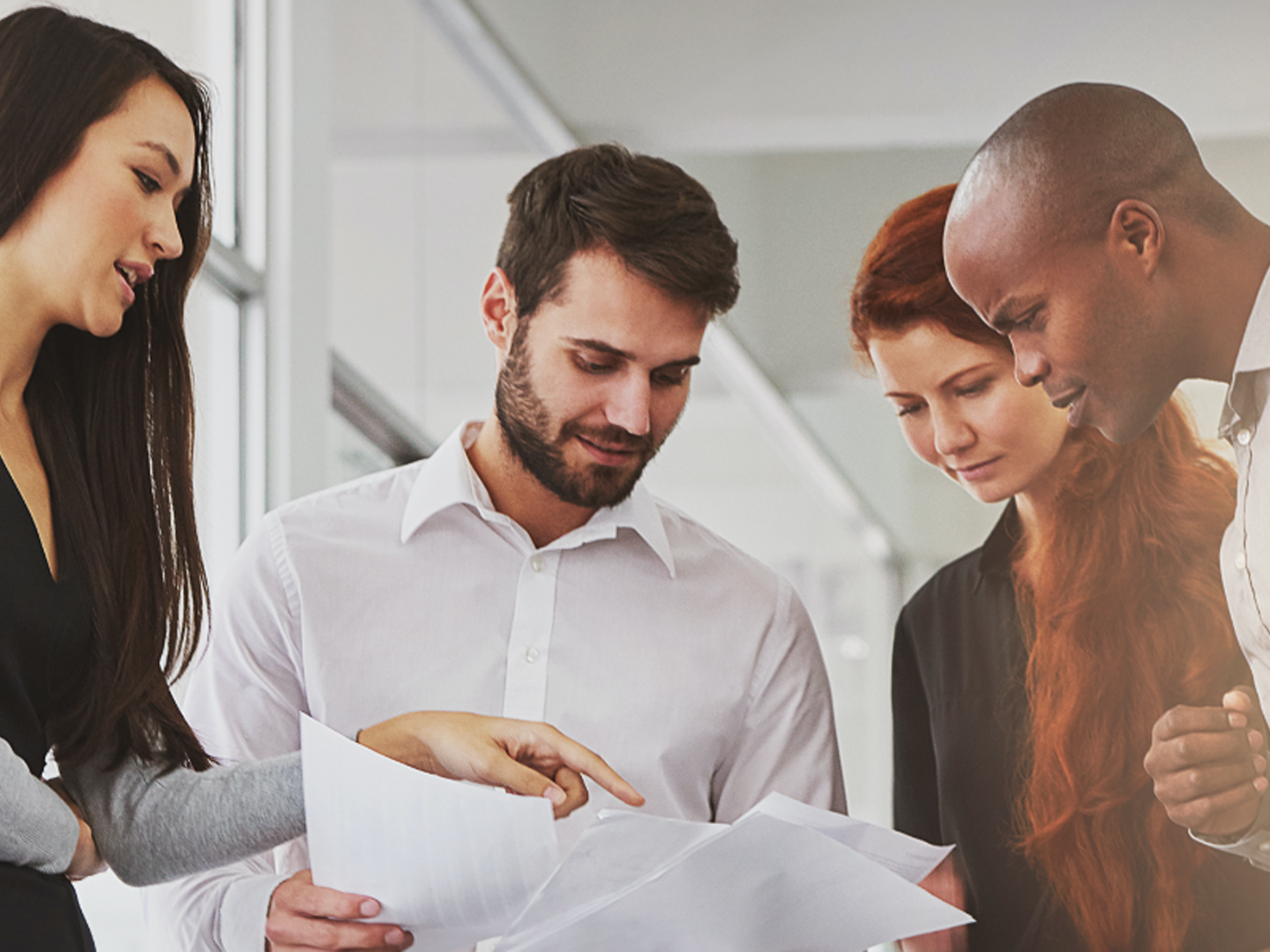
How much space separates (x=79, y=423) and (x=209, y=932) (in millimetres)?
618

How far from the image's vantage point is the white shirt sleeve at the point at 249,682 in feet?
5.00

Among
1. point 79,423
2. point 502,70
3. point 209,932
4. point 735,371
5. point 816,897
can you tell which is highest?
point 502,70

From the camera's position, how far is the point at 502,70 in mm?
2127

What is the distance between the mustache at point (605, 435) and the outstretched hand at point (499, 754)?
20.8 inches

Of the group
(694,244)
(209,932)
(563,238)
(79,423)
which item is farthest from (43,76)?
(209,932)

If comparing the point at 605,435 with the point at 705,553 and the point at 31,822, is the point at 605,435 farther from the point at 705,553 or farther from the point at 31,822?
the point at 31,822

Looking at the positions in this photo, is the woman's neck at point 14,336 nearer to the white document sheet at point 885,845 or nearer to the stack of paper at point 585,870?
the stack of paper at point 585,870

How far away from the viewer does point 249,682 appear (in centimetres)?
161

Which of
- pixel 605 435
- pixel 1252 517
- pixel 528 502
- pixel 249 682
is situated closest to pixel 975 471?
pixel 1252 517

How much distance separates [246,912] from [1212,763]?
3.37 feet

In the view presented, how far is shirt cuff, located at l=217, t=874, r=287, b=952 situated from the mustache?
63cm

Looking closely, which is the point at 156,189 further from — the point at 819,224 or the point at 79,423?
the point at 819,224

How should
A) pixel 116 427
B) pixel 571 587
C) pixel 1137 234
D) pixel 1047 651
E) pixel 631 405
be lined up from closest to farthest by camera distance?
pixel 116 427, pixel 1137 234, pixel 1047 651, pixel 631 405, pixel 571 587

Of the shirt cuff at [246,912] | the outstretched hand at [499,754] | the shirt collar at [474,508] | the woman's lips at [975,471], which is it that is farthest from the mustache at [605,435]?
the shirt cuff at [246,912]
